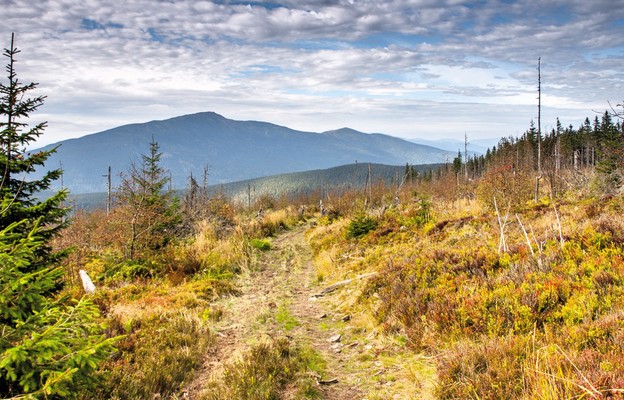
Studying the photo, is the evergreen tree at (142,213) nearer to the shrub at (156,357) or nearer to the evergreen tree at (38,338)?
the shrub at (156,357)

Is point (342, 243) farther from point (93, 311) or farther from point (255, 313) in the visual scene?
point (93, 311)

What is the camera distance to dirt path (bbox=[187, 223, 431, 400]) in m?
4.85

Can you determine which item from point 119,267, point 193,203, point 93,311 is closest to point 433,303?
point 93,311

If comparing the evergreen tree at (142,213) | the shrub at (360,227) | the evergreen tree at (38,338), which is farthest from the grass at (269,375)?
the shrub at (360,227)

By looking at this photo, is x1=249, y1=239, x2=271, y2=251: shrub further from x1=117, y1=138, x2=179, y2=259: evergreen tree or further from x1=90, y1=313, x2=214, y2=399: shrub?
x1=90, y1=313, x2=214, y2=399: shrub

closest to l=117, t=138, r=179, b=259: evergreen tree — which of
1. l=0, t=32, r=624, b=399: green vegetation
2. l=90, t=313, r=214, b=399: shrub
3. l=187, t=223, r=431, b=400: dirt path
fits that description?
l=0, t=32, r=624, b=399: green vegetation

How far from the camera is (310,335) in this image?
695 centimetres

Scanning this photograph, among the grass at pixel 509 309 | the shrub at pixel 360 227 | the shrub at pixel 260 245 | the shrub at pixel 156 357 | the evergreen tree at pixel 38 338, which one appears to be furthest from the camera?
the shrub at pixel 260 245

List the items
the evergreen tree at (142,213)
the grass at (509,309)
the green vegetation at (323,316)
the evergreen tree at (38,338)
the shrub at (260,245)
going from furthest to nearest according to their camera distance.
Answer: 1. the shrub at (260,245)
2. the evergreen tree at (142,213)
3. the grass at (509,309)
4. the green vegetation at (323,316)
5. the evergreen tree at (38,338)

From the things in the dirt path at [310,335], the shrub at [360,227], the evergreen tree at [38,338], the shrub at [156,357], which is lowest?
the dirt path at [310,335]

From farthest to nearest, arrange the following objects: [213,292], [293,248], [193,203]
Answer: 1. [193,203]
2. [293,248]
3. [213,292]

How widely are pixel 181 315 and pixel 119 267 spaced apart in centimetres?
497

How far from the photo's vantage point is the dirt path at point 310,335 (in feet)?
15.9

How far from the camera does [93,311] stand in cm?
372
